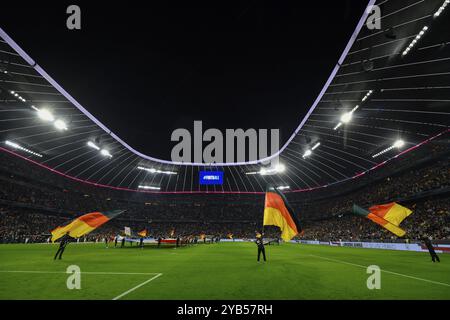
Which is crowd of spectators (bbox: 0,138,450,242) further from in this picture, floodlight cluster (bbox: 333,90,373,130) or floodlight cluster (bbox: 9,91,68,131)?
floodlight cluster (bbox: 9,91,68,131)

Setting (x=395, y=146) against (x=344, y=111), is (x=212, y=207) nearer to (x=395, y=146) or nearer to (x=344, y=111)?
(x=395, y=146)

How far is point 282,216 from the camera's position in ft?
52.3

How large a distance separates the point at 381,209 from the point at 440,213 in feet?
84.3

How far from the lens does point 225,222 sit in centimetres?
8319

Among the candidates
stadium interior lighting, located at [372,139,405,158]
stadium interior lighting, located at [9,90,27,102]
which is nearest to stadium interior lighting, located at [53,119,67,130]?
stadium interior lighting, located at [9,90,27,102]

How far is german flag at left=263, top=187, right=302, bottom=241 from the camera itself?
15.4 meters

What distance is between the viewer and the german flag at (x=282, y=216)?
1538 cm

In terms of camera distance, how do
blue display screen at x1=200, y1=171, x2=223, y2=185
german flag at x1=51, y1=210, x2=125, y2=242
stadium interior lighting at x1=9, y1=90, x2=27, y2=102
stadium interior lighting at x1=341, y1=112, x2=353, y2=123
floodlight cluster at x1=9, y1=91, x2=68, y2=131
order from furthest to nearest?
blue display screen at x1=200, y1=171, x2=223, y2=185 < stadium interior lighting at x1=341, y1=112, x2=353, y2=123 < floodlight cluster at x1=9, y1=91, x2=68, y2=131 < stadium interior lighting at x1=9, y1=90, x2=27, y2=102 < german flag at x1=51, y1=210, x2=125, y2=242

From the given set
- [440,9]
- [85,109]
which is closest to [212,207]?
[85,109]

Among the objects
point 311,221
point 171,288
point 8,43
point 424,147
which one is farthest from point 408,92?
point 311,221

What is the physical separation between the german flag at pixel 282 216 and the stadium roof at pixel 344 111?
13302 millimetres

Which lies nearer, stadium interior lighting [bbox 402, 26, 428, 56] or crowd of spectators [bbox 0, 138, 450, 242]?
stadium interior lighting [bbox 402, 26, 428, 56]

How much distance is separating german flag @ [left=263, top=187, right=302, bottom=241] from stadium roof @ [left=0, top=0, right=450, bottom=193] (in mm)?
13302
